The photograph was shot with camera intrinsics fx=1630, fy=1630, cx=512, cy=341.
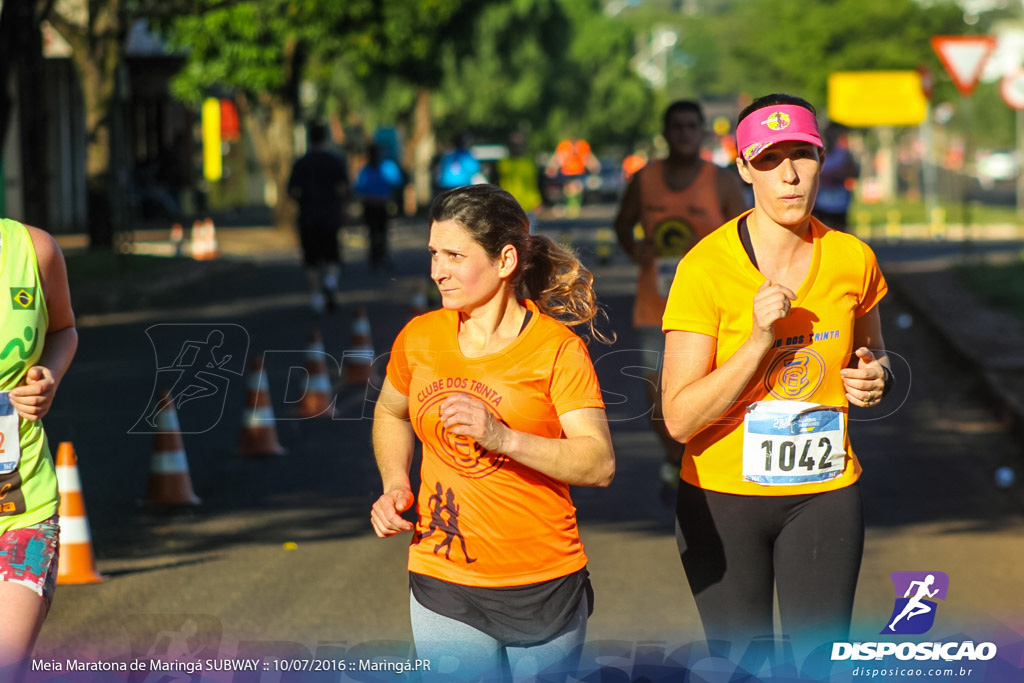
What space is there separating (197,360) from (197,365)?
21mm

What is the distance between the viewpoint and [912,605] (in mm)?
4297

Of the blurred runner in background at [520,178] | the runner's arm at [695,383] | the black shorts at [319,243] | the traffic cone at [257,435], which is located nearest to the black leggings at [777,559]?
the runner's arm at [695,383]

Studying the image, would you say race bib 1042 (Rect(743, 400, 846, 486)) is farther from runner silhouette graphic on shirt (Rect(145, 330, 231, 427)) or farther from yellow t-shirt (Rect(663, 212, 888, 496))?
runner silhouette graphic on shirt (Rect(145, 330, 231, 427))

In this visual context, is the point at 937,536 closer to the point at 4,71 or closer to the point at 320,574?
the point at 320,574

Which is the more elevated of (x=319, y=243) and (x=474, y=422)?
(x=474, y=422)

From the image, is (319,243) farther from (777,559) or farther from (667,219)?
(777,559)

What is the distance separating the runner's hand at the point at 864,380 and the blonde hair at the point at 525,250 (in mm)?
612

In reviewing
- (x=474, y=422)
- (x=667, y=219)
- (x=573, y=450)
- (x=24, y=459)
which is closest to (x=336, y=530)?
(x=667, y=219)

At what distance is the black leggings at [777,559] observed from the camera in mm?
4004

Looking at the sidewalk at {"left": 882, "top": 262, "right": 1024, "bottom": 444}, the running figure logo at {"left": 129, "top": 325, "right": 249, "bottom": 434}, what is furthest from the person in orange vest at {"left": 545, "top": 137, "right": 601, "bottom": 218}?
the running figure logo at {"left": 129, "top": 325, "right": 249, "bottom": 434}

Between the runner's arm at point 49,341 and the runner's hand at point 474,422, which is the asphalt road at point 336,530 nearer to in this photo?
the runner's arm at point 49,341

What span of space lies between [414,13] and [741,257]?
28.9 m

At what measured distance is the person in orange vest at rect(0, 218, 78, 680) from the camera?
376 cm

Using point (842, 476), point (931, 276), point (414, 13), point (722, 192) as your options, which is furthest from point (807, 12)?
point (842, 476)
